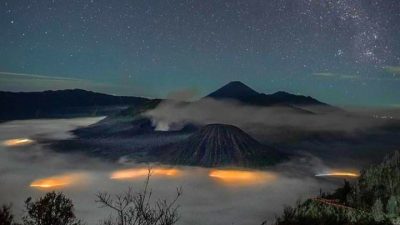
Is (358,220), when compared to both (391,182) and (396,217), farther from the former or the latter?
(391,182)

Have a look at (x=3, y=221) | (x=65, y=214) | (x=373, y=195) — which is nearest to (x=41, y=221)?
(x=65, y=214)

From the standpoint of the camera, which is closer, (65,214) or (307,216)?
(65,214)

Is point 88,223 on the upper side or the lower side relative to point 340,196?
lower

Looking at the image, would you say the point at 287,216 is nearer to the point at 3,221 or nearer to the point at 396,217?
the point at 396,217

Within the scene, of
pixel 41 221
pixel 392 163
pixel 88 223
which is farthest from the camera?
pixel 88 223

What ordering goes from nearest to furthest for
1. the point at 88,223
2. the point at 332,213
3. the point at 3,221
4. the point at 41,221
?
the point at 3,221
the point at 41,221
the point at 332,213
the point at 88,223

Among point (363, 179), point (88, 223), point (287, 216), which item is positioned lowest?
point (88, 223)

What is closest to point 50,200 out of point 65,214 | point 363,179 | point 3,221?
point 65,214
